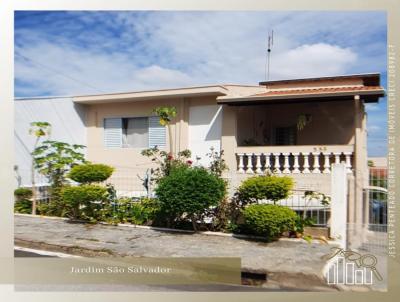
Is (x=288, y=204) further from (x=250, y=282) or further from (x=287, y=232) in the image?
(x=250, y=282)

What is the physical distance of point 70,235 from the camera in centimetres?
741

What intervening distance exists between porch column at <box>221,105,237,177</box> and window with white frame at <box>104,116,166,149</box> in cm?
143

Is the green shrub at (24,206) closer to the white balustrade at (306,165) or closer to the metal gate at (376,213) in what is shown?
the white balustrade at (306,165)

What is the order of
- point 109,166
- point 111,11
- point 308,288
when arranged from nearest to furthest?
point 308,288 < point 111,11 < point 109,166

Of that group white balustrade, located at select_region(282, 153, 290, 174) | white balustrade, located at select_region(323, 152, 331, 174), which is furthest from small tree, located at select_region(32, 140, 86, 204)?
white balustrade, located at select_region(323, 152, 331, 174)

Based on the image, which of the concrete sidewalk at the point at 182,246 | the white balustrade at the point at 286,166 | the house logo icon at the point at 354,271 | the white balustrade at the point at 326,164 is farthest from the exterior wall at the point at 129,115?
the house logo icon at the point at 354,271

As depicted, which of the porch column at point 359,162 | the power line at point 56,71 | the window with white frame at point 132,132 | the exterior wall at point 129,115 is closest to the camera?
the power line at point 56,71

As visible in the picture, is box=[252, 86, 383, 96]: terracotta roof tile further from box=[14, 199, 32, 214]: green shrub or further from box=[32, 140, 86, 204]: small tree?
box=[14, 199, 32, 214]: green shrub

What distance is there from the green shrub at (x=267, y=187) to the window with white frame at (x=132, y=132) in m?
2.35

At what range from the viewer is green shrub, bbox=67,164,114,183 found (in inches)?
310

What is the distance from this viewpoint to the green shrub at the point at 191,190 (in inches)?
277

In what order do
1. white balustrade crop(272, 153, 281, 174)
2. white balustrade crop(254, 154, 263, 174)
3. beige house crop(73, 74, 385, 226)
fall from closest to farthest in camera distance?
beige house crop(73, 74, 385, 226) → white balustrade crop(272, 153, 281, 174) → white balustrade crop(254, 154, 263, 174)

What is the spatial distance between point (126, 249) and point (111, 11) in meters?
3.67

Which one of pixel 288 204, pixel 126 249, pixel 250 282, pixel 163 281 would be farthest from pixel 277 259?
pixel 126 249
